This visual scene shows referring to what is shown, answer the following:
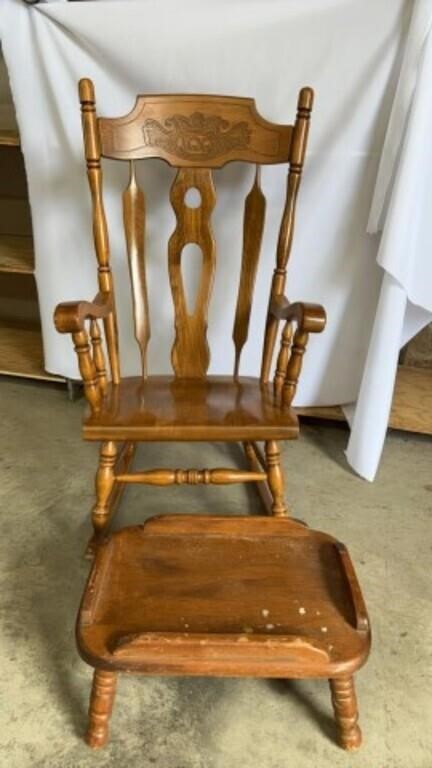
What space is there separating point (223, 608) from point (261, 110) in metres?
1.15

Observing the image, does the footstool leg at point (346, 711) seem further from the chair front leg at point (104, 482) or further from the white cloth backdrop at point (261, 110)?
the white cloth backdrop at point (261, 110)

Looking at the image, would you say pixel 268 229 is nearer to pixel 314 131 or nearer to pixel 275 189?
pixel 275 189

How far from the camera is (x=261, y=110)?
1.48 metres

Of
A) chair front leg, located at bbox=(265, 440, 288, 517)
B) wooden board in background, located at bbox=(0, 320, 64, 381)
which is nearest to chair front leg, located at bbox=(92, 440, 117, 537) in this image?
chair front leg, located at bbox=(265, 440, 288, 517)

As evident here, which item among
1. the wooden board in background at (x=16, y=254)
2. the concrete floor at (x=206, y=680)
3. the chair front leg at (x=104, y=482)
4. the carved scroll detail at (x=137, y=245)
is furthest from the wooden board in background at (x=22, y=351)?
the chair front leg at (x=104, y=482)

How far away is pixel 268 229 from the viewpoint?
160 cm

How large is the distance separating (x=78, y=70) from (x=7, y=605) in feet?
4.15

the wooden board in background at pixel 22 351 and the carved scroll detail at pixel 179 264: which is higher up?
the carved scroll detail at pixel 179 264

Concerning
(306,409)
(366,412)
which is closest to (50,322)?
(306,409)

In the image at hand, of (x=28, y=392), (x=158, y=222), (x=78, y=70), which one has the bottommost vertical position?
(x=28, y=392)

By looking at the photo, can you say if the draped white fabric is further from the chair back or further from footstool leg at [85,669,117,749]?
footstool leg at [85,669,117,749]

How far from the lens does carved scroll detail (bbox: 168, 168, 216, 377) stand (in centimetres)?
136

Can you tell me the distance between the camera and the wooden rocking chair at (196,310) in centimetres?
119

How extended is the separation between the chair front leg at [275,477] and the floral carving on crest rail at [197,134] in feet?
2.18
